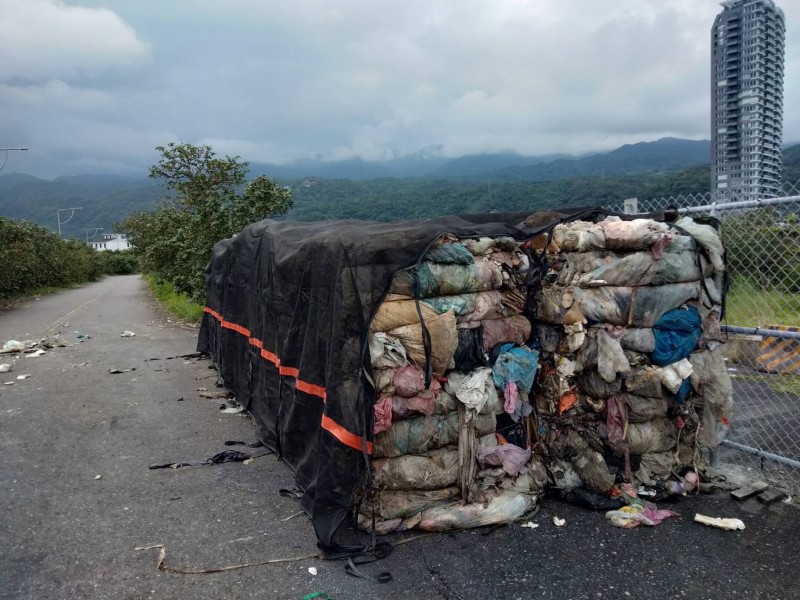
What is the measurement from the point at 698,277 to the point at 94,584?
475cm

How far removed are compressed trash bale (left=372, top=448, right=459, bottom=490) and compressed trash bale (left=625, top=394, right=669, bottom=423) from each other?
1421 millimetres

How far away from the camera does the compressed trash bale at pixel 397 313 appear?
3.53 meters

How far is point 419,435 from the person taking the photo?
361 cm

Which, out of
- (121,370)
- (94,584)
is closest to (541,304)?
(94,584)

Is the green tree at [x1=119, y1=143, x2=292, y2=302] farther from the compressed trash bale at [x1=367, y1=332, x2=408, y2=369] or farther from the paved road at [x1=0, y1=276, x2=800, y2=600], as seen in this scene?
the compressed trash bale at [x1=367, y1=332, x2=408, y2=369]

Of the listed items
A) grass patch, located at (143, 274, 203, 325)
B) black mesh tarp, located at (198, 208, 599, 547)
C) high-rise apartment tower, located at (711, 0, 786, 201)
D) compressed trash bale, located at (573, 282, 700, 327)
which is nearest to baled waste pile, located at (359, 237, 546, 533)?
black mesh tarp, located at (198, 208, 599, 547)

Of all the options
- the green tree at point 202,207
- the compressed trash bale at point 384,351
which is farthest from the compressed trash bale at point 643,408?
the green tree at point 202,207

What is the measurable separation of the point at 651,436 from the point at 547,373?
910 millimetres

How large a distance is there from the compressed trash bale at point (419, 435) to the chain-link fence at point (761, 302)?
8.03 feet

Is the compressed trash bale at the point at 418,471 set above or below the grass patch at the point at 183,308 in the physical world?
above

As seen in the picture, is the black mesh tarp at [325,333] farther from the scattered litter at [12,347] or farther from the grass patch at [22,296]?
the grass patch at [22,296]

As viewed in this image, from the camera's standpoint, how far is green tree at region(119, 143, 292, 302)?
13.3m

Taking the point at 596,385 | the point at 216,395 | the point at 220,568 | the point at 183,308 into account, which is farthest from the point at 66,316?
the point at 596,385

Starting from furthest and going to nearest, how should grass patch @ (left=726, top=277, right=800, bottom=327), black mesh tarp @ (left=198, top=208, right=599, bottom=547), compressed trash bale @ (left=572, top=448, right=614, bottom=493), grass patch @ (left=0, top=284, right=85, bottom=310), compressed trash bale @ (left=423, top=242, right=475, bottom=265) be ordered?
grass patch @ (left=0, top=284, right=85, bottom=310) < grass patch @ (left=726, top=277, right=800, bottom=327) < compressed trash bale @ (left=572, top=448, right=614, bottom=493) < compressed trash bale @ (left=423, top=242, right=475, bottom=265) < black mesh tarp @ (left=198, top=208, right=599, bottom=547)
